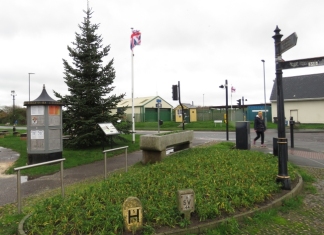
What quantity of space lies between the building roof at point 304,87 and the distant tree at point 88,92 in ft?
90.3

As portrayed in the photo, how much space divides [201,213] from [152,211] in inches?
28.9

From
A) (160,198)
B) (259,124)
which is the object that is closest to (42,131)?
(160,198)

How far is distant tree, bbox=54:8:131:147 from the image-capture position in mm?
12633

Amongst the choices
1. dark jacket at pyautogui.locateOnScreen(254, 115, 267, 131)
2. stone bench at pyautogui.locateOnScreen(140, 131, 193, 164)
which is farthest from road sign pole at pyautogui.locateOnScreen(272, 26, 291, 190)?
dark jacket at pyautogui.locateOnScreen(254, 115, 267, 131)

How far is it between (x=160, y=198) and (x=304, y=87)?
36762 millimetres

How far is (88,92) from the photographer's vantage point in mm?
12812

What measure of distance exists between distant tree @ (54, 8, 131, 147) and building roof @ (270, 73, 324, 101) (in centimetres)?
2753

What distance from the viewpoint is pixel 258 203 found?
192 inches

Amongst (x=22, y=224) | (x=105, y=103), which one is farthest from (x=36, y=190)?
(x=105, y=103)

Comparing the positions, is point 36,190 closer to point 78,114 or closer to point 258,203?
point 258,203

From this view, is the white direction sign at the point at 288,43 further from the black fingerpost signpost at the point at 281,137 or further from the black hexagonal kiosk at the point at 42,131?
the black hexagonal kiosk at the point at 42,131

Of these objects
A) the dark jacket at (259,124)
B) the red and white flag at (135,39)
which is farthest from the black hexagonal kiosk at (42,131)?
the dark jacket at (259,124)

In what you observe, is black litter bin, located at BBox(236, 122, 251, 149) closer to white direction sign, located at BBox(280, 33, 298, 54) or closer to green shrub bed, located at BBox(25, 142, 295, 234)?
green shrub bed, located at BBox(25, 142, 295, 234)

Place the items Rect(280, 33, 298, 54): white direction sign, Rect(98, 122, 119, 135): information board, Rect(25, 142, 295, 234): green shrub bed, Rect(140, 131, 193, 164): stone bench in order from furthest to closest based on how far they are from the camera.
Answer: Rect(98, 122, 119, 135): information board → Rect(140, 131, 193, 164): stone bench → Rect(280, 33, 298, 54): white direction sign → Rect(25, 142, 295, 234): green shrub bed
